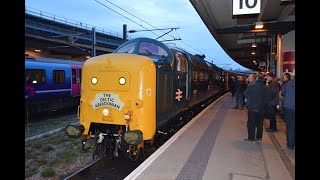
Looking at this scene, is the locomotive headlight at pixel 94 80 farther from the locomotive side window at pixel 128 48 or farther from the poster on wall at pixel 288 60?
the poster on wall at pixel 288 60

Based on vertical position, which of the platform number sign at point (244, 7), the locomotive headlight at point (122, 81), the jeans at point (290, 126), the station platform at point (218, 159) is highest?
the platform number sign at point (244, 7)

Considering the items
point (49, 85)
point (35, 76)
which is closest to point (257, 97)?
point (35, 76)

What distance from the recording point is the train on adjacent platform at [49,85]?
551 inches

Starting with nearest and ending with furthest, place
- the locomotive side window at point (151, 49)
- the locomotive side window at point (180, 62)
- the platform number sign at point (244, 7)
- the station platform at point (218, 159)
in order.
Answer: the station platform at point (218, 159) → the platform number sign at point (244, 7) → the locomotive side window at point (151, 49) → the locomotive side window at point (180, 62)

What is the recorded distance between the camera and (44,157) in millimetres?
7922

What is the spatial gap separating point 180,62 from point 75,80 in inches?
419

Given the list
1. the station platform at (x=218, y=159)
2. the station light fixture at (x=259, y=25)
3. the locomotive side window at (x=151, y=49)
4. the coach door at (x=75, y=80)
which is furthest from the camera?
the coach door at (x=75, y=80)

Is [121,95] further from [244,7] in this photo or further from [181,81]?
[244,7]

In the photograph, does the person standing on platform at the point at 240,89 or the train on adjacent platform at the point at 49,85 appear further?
the person standing on platform at the point at 240,89

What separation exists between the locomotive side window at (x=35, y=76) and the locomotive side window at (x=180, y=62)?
7851 millimetres

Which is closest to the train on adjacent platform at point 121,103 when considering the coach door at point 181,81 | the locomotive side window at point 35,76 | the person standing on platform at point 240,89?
the coach door at point 181,81

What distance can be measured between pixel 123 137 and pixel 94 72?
1607 mm

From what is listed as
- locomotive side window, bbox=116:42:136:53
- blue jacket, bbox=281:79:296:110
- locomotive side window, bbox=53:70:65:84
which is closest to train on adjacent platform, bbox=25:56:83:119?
locomotive side window, bbox=53:70:65:84
